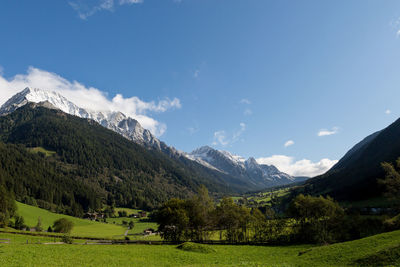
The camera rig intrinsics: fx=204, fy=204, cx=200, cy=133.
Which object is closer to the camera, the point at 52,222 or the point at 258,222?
the point at 258,222

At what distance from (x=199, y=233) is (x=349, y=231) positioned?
5315 centimetres

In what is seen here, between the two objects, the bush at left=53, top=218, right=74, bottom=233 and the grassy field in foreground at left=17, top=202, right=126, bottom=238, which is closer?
the bush at left=53, top=218, right=74, bottom=233

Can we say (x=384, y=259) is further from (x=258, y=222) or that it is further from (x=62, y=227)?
Result: (x=62, y=227)

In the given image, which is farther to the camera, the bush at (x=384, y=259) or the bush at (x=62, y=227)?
the bush at (x=62, y=227)

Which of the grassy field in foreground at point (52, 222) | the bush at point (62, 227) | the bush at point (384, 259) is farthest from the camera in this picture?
the grassy field in foreground at point (52, 222)

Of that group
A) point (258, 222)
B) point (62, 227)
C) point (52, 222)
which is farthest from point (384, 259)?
point (52, 222)

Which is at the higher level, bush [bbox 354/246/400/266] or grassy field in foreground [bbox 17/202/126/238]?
bush [bbox 354/246/400/266]

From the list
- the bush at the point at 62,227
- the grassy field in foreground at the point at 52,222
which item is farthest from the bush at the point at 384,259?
the bush at the point at 62,227

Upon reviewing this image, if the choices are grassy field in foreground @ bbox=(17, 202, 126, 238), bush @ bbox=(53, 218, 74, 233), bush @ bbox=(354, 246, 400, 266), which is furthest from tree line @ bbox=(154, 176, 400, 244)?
bush @ bbox=(53, 218, 74, 233)

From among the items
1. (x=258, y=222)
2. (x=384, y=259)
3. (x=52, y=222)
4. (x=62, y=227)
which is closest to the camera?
(x=384, y=259)

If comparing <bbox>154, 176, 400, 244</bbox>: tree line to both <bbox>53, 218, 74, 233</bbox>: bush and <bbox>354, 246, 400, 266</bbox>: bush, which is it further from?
<bbox>53, 218, 74, 233</bbox>: bush

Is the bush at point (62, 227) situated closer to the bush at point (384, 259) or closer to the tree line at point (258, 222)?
the tree line at point (258, 222)

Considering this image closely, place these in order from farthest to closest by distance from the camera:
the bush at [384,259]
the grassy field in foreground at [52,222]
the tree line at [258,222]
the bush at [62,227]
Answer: the grassy field in foreground at [52,222] → the bush at [62,227] → the tree line at [258,222] → the bush at [384,259]

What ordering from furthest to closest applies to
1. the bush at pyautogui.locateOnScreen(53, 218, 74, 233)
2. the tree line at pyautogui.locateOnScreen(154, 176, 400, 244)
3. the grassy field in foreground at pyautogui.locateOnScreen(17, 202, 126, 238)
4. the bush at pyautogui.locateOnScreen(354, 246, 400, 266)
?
the grassy field in foreground at pyautogui.locateOnScreen(17, 202, 126, 238) < the bush at pyautogui.locateOnScreen(53, 218, 74, 233) < the tree line at pyautogui.locateOnScreen(154, 176, 400, 244) < the bush at pyautogui.locateOnScreen(354, 246, 400, 266)
